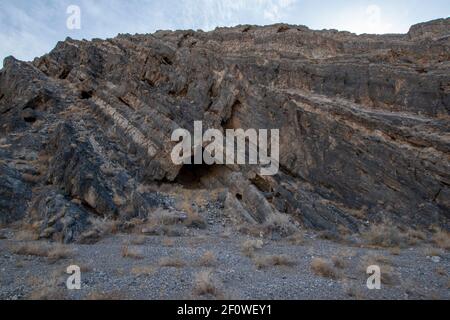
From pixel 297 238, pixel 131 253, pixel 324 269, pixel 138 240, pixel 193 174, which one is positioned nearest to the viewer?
pixel 324 269

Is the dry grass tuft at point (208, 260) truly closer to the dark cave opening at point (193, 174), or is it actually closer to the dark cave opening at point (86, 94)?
the dark cave opening at point (193, 174)

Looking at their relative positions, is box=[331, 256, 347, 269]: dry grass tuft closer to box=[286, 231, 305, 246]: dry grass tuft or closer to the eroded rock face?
box=[286, 231, 305, 246]: dry grass tuft

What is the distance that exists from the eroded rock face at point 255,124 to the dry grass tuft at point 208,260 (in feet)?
14.0

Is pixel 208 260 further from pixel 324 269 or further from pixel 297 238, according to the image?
pixel 297 238

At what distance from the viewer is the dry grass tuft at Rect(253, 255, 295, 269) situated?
9242 mm

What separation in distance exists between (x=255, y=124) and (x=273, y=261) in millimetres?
8890

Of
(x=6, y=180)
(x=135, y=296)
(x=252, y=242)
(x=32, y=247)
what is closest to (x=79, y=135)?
(x=6, y=180)

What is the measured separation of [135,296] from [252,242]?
4.77 m

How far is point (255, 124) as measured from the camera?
56.5ft

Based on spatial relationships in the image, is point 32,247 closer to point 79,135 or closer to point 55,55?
point 79,135

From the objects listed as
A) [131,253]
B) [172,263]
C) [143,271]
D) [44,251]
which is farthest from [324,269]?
[44,251]

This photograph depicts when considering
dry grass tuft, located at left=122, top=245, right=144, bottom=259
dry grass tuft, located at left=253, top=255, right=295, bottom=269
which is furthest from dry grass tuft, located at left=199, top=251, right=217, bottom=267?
dry grass tuft, located at left=122, top=245, right=144, bottom=259

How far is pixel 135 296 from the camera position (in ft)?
23.2

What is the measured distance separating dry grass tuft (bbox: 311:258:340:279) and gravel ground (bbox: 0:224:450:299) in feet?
0.31
